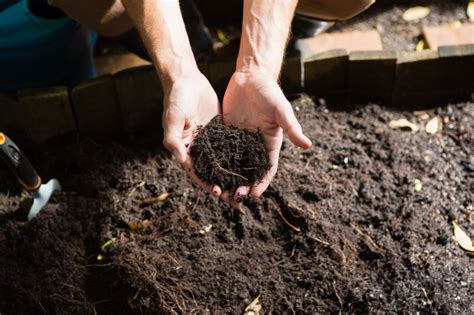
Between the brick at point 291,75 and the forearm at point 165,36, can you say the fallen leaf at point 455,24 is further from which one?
the forearm at point 165,36

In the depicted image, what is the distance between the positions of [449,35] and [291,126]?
4.82ft

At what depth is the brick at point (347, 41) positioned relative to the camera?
9.82 feet

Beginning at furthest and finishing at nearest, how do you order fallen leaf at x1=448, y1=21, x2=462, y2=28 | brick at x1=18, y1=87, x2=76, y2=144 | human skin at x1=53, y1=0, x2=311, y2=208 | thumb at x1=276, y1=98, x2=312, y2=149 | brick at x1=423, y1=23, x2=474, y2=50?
fallen leaf at x1=448, y1=21, x2=462, y2=28 → brick at x1=423, y1=23, x2=474, y2=50 → brick at x1=18, y1=87, x2=76, y2=144 → human skin at x1=53, y1=0, x2=311, y2=208 → thumb at x1=276, y1=98, x2=312, y2=149

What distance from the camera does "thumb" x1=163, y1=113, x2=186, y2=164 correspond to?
1858 millimetres

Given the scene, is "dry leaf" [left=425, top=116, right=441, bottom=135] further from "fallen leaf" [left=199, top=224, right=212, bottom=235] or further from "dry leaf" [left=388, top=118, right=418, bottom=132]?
"fallen leaf" [left=199, top=224, right=212, bottom=235]

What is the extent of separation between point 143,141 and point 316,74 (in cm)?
73

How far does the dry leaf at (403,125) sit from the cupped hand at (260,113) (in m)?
0.70

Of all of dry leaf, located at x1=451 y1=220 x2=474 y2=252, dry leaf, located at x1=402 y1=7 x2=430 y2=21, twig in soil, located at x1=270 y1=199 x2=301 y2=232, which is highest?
dry leaf, located at x1=402 y1=7 x2=430 y2=21

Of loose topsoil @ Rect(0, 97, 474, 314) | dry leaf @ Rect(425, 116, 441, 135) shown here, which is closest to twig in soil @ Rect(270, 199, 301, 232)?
loose topsoil @ Rect(0, 97, 474, 314)

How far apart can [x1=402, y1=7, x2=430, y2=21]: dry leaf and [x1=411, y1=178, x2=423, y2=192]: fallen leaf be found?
111 centimetres

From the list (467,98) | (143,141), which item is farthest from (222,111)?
(467,98)

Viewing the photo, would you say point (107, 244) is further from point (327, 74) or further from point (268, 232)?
point (327, 74)

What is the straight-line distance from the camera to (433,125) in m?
2.59

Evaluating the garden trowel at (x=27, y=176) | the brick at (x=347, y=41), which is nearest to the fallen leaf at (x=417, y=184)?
the brick at (x=347, y=41)
